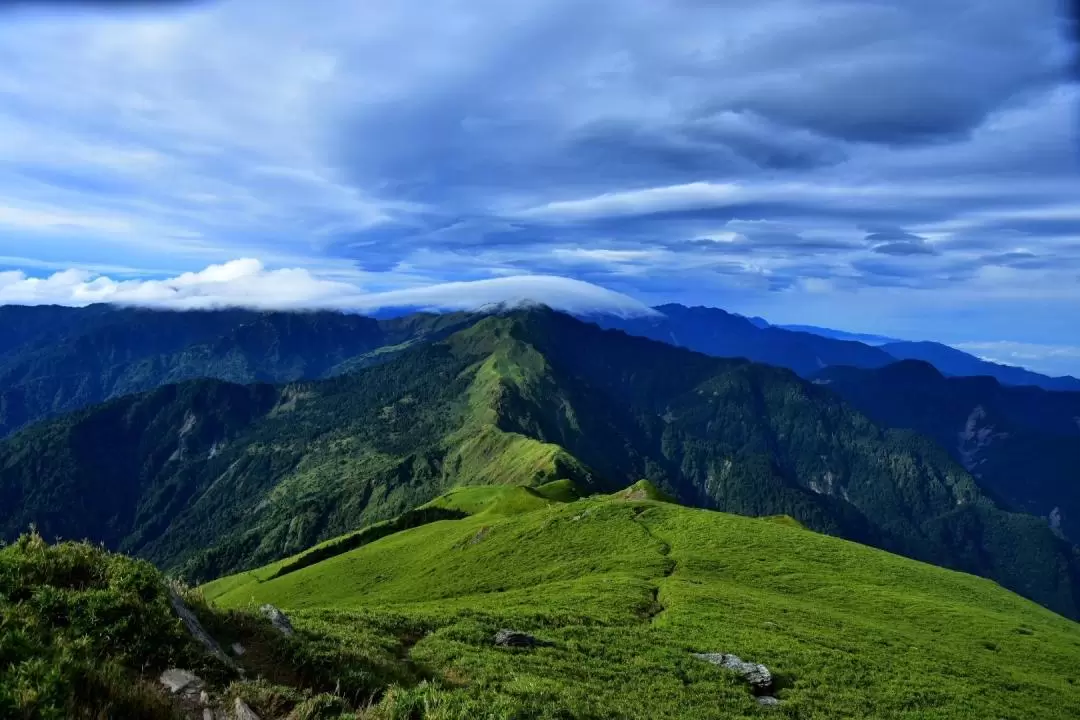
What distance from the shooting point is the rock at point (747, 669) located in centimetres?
2816

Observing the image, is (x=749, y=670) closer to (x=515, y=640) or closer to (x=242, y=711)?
(x=515, y=640)

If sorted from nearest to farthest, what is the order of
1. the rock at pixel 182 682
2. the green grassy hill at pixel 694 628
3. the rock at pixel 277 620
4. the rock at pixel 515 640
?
the rock at pixel 182 682 < the rock at pixel 277 620 < the green grassy hill at pixel 694 628 < the rock at pixel 515 640

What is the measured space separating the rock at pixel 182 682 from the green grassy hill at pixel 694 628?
13.3 feet

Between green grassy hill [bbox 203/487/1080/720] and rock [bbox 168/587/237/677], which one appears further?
green grassy hill [bbox 203/487/1080/720]

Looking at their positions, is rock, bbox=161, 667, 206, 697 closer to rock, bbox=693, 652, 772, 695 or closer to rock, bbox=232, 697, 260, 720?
rock, bbox=232, 697, 260, 720

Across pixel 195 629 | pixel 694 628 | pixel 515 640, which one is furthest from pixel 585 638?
pixel 195 629

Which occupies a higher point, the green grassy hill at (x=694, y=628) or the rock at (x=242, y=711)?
the rock at (x=242, y=711)

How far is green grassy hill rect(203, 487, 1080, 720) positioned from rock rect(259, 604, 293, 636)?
2.63ft

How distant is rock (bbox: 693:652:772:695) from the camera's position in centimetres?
2816

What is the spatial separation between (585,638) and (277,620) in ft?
52.0

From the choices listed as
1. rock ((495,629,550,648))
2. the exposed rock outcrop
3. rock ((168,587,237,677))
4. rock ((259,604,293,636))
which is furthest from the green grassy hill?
rock ((168,587,237,677))

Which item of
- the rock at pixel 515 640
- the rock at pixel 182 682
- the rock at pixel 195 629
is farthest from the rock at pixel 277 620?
the rock at pixel 515 640

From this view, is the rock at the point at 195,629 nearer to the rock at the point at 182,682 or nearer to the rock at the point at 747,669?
the rock at the point at 182,682

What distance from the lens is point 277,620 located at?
2061 centimetres
